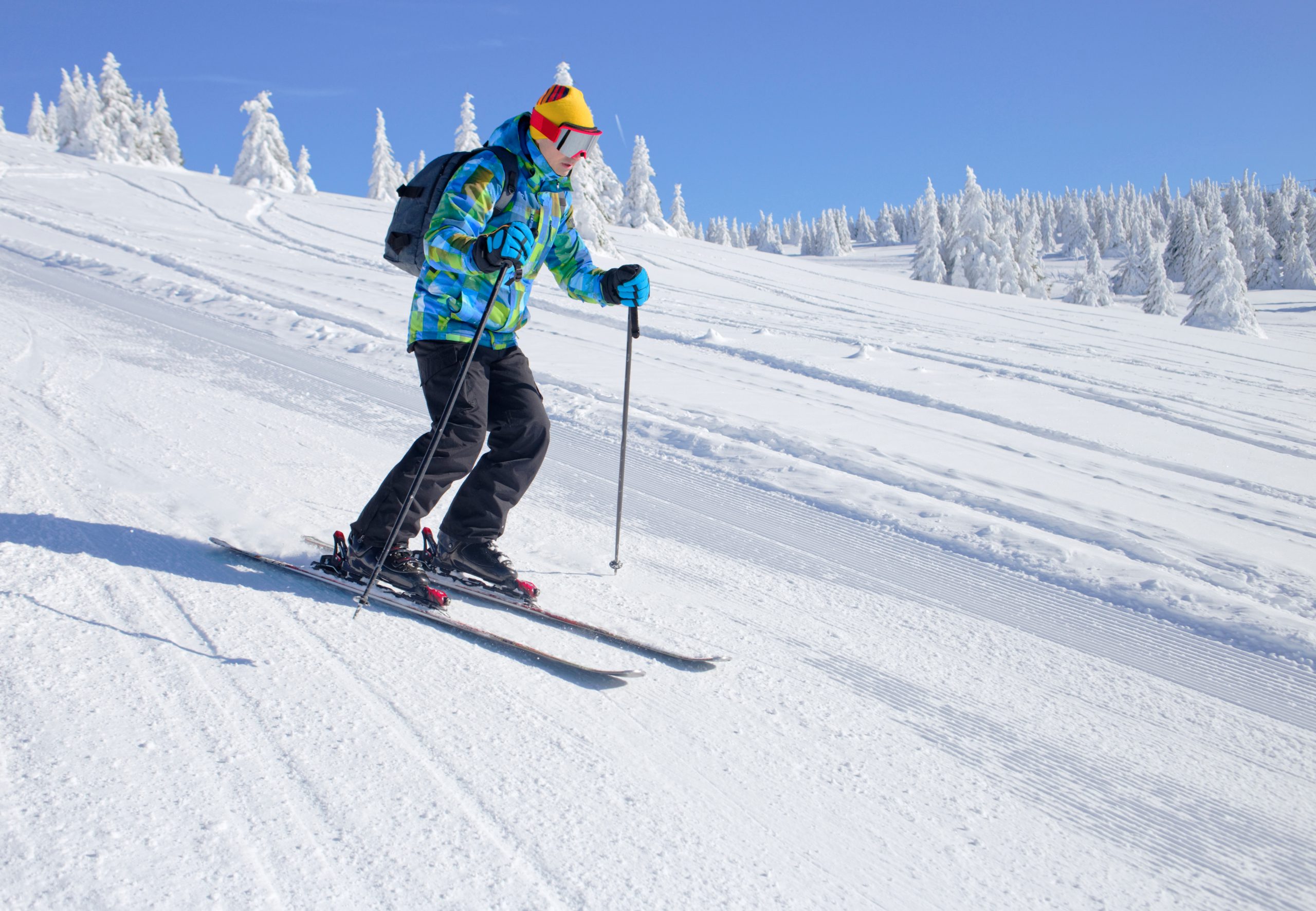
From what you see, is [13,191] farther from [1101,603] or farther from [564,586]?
[1101,603]

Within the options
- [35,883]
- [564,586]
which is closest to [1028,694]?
[564,586]

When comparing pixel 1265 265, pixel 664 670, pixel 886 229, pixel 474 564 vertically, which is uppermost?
pixel 886 229

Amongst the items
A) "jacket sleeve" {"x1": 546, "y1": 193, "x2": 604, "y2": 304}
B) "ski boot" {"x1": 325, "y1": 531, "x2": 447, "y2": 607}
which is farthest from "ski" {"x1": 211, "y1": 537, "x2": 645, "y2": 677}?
"jacket sleeve" {"x1": 546, "y1": 193, "x2": 604, "y2": 304}

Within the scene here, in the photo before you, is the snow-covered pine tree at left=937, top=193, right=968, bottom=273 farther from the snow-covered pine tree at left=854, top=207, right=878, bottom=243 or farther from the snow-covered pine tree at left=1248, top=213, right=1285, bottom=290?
the snow-covered pine tree at left=854, top=207, right=878, bottom=243

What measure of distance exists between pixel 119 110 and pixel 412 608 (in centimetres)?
6213

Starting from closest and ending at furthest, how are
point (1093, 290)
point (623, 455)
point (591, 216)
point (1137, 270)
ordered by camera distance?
point (623, 455)
point (591, 216)
point (1093, 290)
point (1137, 270)

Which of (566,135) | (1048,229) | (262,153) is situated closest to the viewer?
(566,135)

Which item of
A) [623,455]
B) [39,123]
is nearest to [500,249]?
[623,455]

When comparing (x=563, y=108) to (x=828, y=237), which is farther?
(x=828, y=237)

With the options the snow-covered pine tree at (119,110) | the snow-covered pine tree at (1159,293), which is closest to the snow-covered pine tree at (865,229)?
the snow-covered pine tree at (1159,293)

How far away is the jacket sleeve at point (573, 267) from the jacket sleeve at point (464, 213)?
1.76 feet

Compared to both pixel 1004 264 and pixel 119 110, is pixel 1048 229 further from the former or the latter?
pixel 119 110

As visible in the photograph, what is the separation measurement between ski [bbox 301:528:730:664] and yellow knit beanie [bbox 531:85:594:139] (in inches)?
66.4

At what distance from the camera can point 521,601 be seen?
10.1 feet
